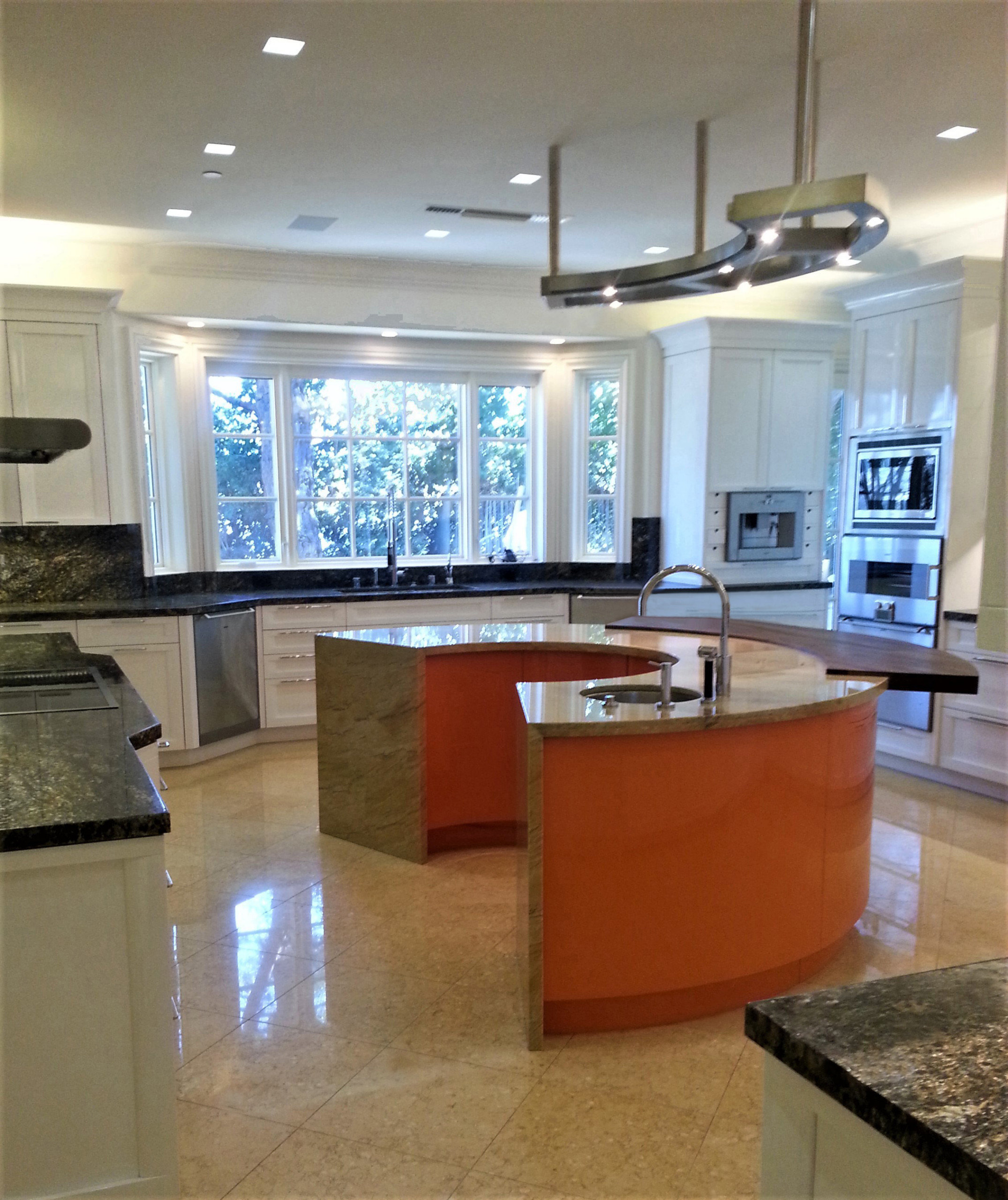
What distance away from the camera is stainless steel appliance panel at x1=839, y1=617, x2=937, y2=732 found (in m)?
4.73

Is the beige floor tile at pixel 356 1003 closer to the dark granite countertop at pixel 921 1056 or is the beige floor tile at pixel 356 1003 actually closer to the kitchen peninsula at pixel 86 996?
the kitchen peninsula at pixel 86 996

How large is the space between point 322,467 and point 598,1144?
4720 millimetres

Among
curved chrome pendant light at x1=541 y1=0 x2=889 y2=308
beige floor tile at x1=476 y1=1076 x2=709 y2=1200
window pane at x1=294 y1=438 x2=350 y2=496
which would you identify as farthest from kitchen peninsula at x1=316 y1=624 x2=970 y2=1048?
window pane at x1=294 y1=438 x2=350 y2=496

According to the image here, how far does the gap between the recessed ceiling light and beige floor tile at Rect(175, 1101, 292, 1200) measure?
114 inches

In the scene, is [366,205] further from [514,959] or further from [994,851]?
[994,851]

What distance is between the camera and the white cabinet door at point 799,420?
5.89 metres

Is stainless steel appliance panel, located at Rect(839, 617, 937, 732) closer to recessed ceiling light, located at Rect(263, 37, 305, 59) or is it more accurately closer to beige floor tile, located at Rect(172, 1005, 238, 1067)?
beige floor tile, located at Rect(172, 1005, 238, 1067)

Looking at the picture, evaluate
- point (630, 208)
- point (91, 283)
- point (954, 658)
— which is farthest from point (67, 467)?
point (954, 658)

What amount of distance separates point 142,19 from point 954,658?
330 centimetres

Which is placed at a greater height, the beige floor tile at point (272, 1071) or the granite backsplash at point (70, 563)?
the granite backsplash at point (70, 563)

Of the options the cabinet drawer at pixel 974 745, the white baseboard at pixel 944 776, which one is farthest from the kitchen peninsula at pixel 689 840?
the cabinet drawer at pixel 974 745

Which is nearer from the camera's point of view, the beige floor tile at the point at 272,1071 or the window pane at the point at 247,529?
the beige floor tile at the point at 272,1071

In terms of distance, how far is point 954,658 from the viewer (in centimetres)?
331

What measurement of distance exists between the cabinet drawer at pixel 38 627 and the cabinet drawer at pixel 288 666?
3.52 ft
